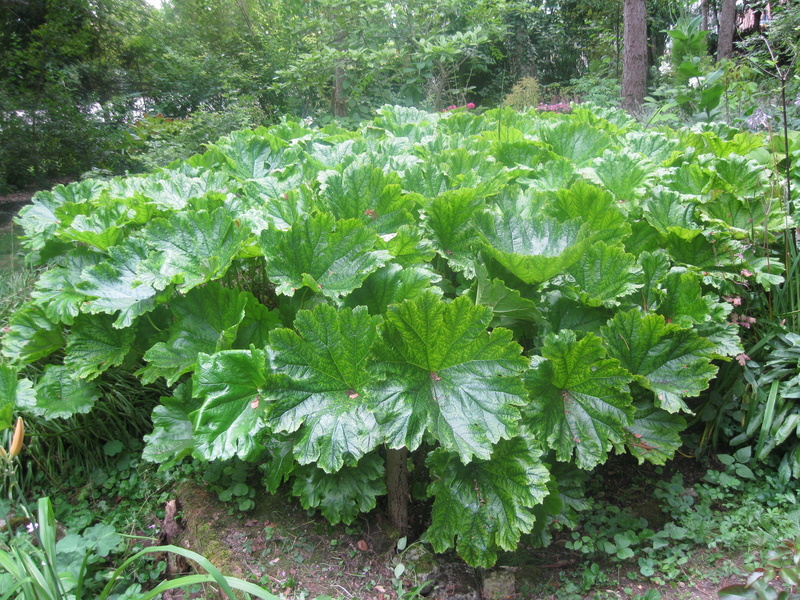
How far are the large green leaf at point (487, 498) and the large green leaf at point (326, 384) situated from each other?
276mm

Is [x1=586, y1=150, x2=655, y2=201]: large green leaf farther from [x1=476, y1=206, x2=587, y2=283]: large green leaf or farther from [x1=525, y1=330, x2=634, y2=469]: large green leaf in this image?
[x1=525, y1=330, x2=634, y2=469]: large green leaf

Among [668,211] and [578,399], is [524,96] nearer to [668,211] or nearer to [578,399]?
[668,211]

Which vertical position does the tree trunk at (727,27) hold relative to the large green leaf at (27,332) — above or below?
above

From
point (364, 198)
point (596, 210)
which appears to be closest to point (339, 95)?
point (364, 198)

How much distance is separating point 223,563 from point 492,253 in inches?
50.7

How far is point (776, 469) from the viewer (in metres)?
1.93

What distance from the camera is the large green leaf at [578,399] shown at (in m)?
1.36

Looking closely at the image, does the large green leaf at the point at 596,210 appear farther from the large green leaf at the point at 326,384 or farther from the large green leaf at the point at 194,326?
the large green leaf at the point at 194,326

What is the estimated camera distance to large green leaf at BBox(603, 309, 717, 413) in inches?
57.7

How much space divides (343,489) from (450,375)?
1.88ft

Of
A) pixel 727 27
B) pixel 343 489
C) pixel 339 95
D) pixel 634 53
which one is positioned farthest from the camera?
pixel 727 27

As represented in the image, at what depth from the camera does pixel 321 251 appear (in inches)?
60.5

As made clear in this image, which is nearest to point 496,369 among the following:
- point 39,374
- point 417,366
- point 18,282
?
point 417,366

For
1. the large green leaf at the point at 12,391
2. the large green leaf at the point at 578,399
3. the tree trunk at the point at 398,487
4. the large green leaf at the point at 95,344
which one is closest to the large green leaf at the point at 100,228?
the large green leaf at the point at 95,344
